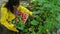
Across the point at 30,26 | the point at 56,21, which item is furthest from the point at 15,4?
the point at 56,21

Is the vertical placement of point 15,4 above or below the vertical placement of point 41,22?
above

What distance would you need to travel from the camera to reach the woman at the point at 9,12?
2.86 meters

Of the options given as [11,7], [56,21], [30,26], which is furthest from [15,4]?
[56,21]

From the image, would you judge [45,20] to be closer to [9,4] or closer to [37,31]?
[37,31]

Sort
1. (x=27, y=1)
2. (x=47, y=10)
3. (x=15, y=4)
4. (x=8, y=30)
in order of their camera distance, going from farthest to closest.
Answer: (x=27, y=1) → (x=8, y=30) → (x=15, y=4) → (x=47, y=10)

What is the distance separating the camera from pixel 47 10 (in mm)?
2600

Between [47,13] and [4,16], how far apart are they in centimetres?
63

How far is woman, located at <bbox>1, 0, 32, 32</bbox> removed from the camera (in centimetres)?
286

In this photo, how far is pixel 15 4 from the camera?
2.80 m

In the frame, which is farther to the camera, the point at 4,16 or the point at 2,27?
the point at 2,27

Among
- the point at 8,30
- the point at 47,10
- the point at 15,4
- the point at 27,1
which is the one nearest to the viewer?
the point at 47,10

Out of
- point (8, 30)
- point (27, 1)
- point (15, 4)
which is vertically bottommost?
point (8, 30)

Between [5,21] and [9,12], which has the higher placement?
[9,12]

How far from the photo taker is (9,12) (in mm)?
2969
